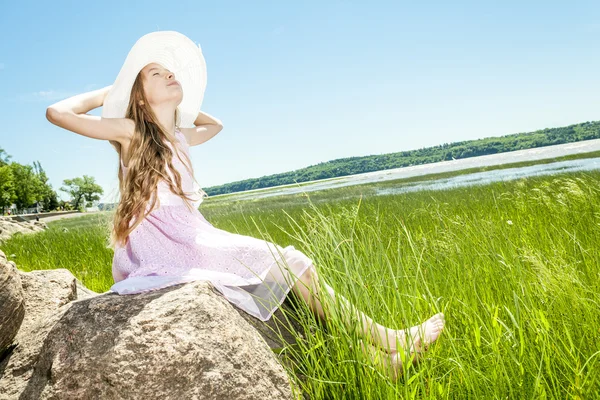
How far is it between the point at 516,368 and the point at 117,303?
180 centimetres

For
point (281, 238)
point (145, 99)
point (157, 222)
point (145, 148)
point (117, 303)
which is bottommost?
point (281, 238)

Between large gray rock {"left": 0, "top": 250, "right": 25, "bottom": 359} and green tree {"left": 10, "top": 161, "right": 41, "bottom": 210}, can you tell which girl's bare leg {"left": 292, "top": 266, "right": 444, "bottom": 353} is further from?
green tree {"left": 10, "top": 161, "right": 41, "bottom": 210}

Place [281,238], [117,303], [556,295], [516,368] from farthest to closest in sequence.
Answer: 1. [281,238]
2. [556,295]
3. [117,303]
4. [516,368]

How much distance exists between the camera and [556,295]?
2621 millimetres

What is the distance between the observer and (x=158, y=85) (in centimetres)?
328

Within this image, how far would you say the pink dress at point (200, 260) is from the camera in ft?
8.65

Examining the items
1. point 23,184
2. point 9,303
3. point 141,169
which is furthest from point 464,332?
point 23,184

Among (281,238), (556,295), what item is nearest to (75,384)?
(556,295)

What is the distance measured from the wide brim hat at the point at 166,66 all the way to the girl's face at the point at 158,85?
0.15 feet

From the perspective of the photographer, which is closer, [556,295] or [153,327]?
[153,327]

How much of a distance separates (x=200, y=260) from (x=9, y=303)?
108cm

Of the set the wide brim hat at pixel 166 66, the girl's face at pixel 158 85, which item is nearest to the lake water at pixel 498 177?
the wide brim hat at pixel 166 66

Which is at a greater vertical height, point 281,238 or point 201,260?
point 201,260

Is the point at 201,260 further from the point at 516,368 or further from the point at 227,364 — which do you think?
the point at 516,368
